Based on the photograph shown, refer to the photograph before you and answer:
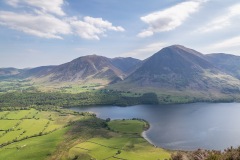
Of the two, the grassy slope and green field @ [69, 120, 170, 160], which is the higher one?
green field @ [69, 120, 170, 160]

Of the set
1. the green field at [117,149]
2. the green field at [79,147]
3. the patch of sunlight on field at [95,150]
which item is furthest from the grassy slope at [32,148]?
the patch of sunlight on field at [95,150]

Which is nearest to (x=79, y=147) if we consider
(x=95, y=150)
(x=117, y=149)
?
(x=95, y=150)

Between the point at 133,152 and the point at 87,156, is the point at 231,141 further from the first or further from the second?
the point at 87,156

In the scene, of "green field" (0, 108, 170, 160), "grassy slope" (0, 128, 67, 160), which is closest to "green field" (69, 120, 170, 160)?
"green field" (0, 108, 170, 160)

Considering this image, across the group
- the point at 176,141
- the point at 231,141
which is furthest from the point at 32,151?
the point at 231,141

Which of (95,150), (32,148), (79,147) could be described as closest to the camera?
(95,150)

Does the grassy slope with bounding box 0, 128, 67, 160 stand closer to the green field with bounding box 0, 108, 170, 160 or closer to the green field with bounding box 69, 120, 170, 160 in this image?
the green field with bounding box 0, 108, 170, 160

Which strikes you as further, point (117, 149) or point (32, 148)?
point (32, 148)

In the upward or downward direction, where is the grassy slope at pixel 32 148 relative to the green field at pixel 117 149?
downward

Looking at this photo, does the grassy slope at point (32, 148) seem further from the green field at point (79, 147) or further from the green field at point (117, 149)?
the green field at point (117, 149)

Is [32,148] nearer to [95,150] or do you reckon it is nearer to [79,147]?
[79,147]

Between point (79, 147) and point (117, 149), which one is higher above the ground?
point (117, 149)
